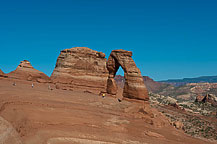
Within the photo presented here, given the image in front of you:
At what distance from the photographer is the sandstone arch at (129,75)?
24.6 metres

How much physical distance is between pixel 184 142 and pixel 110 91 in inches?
639

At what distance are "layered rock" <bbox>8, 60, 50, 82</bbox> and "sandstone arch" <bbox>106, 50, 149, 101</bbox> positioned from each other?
15967 millimetres

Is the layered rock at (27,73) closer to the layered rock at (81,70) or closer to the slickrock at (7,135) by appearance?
the layered rock at (81,70)

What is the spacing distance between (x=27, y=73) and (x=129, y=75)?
2261 centimetres

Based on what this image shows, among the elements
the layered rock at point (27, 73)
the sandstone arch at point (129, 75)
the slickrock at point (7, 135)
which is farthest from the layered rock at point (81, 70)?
the slickrock at point (7, 135)

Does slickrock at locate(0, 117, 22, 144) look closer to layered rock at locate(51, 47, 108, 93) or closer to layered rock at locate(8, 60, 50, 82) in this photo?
layered rock at locate(8, 60, 50, 82)

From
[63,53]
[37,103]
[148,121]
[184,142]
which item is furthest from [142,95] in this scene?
[63,53]

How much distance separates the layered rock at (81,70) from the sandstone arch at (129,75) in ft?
39.0

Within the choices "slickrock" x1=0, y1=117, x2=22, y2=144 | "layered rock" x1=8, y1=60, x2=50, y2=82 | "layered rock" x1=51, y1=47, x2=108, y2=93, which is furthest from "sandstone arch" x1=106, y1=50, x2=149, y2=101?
"slickrock" x1=0, y1=117, x2=22, y2=144

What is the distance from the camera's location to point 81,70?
41.0 metres

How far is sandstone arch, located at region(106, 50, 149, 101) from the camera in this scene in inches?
967

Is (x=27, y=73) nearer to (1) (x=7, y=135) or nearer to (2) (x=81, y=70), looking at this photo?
(2) (x=81, y=70)

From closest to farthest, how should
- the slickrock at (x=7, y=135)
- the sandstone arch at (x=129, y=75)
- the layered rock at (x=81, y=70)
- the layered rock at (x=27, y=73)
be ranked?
1. the slickrock at (x=7, y=135)
2. the sandstone arch at (x=129, y=75)
3. the layered rock at (x=27, y=73)
4. the layered rock at (x=81, y=70)

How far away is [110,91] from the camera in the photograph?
2978 cm
